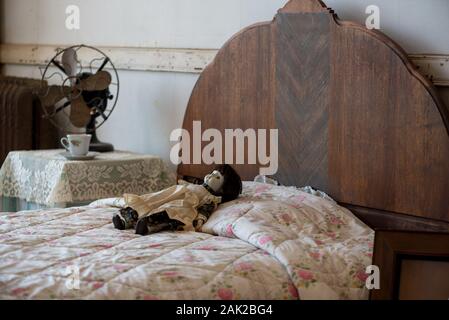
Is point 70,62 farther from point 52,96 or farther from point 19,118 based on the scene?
point 19,118

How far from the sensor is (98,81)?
3.77 metres

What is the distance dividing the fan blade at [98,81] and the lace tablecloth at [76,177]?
330 millimetres

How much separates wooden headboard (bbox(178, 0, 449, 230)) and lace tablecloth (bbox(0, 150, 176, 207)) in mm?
481

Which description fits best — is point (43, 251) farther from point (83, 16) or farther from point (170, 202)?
point (83, 16)

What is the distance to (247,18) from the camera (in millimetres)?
3410

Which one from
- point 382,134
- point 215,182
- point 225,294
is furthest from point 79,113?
point 225,294

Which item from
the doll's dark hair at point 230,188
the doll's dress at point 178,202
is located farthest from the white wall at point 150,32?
the doll's dress at point 178,202

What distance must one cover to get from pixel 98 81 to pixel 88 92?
119mm

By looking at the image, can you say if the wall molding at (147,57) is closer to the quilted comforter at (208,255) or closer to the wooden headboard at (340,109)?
the wooden headboard at (340,109)

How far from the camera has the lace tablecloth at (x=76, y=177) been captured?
11.2ft

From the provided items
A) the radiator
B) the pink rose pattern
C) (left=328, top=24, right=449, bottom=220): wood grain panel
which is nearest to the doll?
(left=328, top=24, right=449, bottom=220): wood grain panel

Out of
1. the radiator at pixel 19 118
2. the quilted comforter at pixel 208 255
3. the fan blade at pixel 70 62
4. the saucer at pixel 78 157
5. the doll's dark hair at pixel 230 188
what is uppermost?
the fan blade at pixel 70 62
